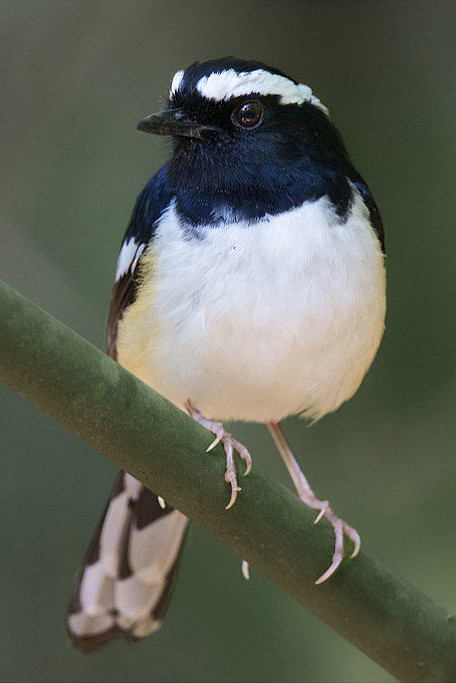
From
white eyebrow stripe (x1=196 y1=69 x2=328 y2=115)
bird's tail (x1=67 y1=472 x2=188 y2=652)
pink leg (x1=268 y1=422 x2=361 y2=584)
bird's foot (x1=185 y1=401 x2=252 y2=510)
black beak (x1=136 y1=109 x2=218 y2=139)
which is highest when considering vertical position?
white eyebrow stripe (x1=196 y1=69 x2=328 y2=115)

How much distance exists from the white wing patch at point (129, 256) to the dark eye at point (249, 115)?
0.45m

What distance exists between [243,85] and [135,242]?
0.59m

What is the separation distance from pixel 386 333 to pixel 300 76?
116cm

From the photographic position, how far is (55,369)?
2.09 meters

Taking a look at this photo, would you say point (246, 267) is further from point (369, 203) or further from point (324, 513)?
point (324, 513)

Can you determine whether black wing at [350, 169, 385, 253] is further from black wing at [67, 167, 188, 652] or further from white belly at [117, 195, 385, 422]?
black wing at [67, 167, 188, 652]

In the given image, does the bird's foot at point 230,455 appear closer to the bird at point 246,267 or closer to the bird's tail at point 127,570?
the bird at point 246,267

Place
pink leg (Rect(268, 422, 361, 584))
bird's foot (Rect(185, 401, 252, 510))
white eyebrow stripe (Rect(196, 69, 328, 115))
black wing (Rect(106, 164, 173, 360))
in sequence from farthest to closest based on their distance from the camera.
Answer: black wing (Rect(106, 164, 173, 360))
white eyebrow stripe (Rect(196, 69, 328, 115))
pink leg (Rect(268, 422, 361, 584))
bird's foot (Rect(185, 401, 252, 510))

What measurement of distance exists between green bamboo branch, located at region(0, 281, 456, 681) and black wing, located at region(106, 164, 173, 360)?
3.37ft

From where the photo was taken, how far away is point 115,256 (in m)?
4.66

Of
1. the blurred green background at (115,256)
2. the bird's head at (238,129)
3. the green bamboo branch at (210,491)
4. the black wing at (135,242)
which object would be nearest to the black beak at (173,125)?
the bird's head at (238,129)

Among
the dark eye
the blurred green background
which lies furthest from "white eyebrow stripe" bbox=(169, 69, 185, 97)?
the blurred green background

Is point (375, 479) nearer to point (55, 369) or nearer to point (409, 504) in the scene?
point (409, 504)

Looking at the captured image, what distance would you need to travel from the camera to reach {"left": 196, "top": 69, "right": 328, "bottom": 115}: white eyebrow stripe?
10.3 feet
